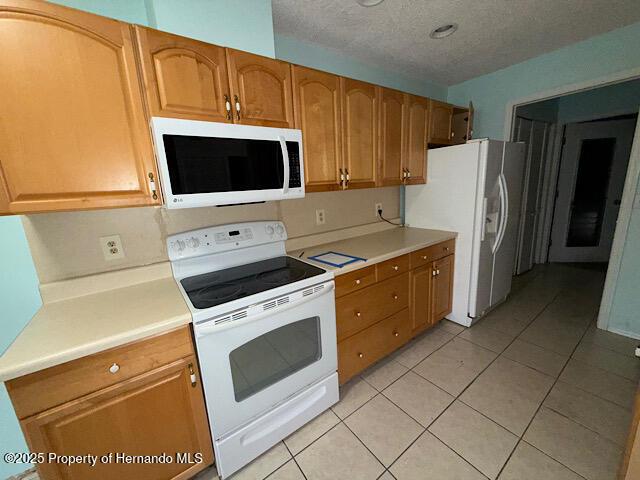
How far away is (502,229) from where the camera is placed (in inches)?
94.0

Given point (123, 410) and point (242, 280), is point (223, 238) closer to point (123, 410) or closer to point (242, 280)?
point (242, 280)

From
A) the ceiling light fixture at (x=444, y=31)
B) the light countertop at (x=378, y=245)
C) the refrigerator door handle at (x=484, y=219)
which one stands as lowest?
the light countertop at (x=378, y=245)

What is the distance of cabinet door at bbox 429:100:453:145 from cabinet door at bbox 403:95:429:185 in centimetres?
8

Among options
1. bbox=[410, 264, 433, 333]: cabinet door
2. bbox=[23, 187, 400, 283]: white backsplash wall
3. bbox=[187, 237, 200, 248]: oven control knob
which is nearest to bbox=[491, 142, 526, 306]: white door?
bbox=[410, 264, 433, 333]: cabinet door

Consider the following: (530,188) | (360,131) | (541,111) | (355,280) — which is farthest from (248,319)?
(541,111)

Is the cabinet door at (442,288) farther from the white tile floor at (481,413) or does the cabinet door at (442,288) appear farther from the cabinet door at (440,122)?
the cabinet door at (440,122)

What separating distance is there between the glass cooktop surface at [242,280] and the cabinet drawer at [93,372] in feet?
0.61

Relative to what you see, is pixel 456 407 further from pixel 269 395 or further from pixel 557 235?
pixel 557 235

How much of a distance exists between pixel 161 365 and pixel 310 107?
1562 mm

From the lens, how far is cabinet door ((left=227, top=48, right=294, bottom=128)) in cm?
133

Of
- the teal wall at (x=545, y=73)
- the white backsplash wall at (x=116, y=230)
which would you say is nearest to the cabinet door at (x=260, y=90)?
the white backsplash wall at (x=116, y=230)

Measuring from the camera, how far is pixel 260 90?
1.41 meters

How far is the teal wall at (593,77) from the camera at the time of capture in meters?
2.04

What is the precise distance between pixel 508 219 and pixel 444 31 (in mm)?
1722
